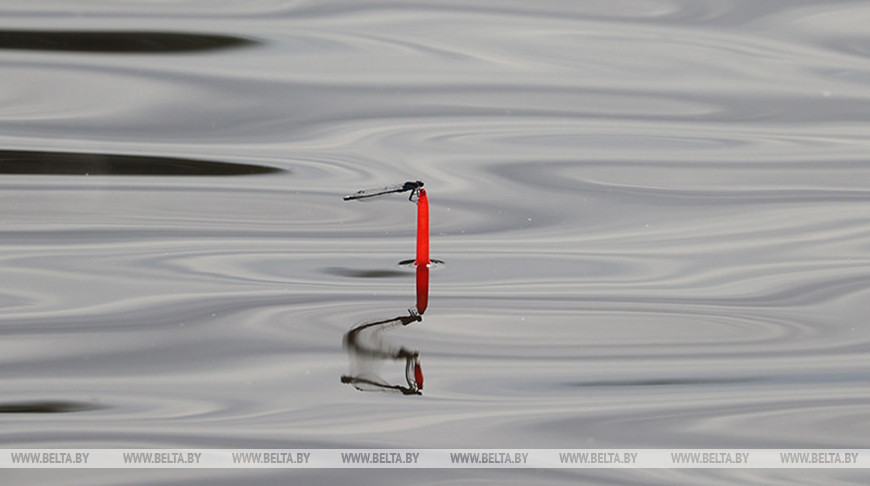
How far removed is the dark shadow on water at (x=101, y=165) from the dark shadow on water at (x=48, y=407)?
0.38 m

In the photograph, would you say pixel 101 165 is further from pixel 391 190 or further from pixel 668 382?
pixel 668 382

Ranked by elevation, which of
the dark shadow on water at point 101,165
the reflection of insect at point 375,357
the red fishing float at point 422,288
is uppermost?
the dark shadow on water at point 101,165

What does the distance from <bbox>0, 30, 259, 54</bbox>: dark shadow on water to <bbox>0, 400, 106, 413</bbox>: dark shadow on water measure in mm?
567

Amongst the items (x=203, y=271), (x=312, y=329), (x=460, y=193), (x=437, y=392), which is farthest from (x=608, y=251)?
(x=203, y=271)

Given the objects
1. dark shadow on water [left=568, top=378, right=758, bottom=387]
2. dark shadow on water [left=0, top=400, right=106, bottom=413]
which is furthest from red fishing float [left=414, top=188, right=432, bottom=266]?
dark shadow on water [left=0, top=400, right=106, bottom=413]

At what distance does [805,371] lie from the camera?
1.37 metres

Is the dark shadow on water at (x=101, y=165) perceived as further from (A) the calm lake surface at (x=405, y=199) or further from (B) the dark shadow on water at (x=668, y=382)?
(B) the dark shadow on water at (x=668, y=382)

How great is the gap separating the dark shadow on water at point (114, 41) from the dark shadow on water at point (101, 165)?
0.17 meters

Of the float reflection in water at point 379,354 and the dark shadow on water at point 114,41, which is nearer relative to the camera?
the float reflection in water at point 379,354

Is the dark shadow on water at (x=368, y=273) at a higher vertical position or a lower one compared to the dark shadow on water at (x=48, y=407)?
higher

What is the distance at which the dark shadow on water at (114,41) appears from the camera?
148 cm

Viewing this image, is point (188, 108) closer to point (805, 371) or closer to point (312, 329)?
point (312, 329)

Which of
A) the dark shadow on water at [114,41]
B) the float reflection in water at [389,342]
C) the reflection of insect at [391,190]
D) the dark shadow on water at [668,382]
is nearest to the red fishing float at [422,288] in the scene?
the float reflection in water at [389,342]

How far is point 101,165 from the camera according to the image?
1478 mm
